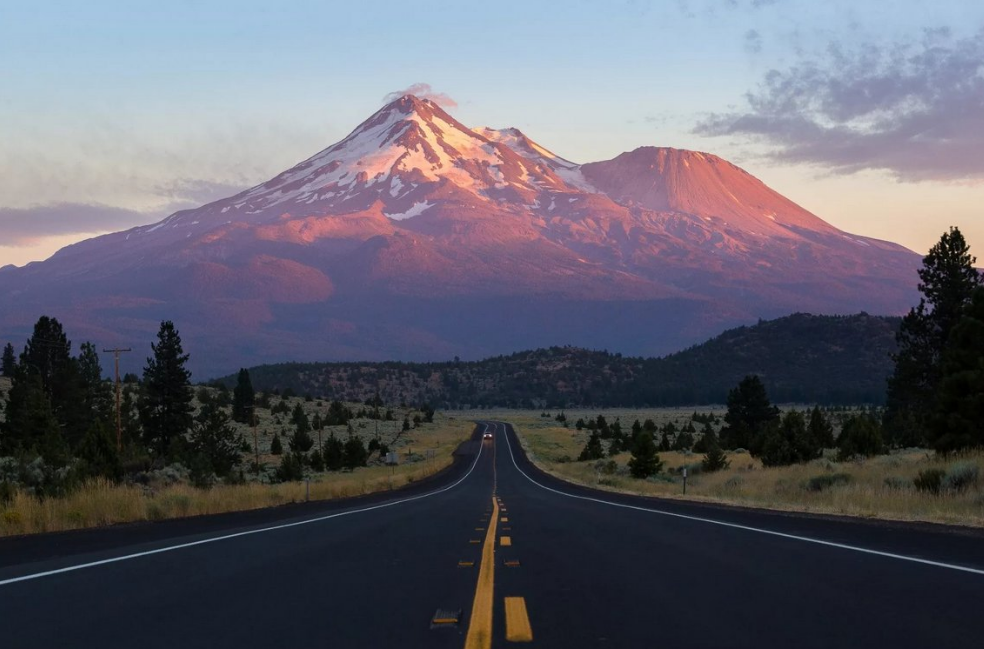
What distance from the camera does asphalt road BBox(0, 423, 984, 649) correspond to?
7.25 meters

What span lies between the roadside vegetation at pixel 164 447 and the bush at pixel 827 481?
15.7 m

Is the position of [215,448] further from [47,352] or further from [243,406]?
[243,406]

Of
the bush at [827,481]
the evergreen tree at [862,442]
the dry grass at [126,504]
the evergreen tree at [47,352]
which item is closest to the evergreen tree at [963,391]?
the bush at [827,481]

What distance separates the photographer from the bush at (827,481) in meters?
27.5

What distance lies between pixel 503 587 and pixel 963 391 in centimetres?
2415

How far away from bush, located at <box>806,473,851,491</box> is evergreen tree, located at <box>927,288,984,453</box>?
3.37 meters

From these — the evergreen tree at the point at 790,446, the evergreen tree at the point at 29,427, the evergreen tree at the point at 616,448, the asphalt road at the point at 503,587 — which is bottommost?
the evergreen tree at the point at 616,448

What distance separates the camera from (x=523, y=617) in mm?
7898

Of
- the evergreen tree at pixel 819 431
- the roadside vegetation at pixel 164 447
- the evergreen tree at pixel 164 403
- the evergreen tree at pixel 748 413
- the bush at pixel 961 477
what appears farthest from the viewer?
the evergreen tree at pixel 748 413

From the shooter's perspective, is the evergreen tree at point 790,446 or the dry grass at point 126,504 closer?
the dry grass at point 126,504

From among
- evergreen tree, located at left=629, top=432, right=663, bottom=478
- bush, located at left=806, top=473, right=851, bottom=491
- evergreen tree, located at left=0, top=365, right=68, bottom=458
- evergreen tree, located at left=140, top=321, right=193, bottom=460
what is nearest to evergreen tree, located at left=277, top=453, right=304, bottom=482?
evergreen tree, located at left=0, top=365, right=68, bottom=458

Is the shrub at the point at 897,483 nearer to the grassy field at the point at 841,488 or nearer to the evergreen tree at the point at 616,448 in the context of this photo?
the grassy field at the point at 841,488

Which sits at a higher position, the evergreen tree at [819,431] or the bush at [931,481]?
the bush at [931,481]

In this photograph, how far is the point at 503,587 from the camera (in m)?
9.71
